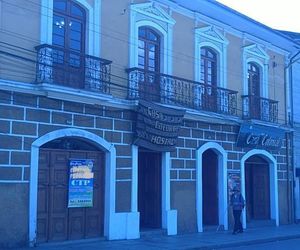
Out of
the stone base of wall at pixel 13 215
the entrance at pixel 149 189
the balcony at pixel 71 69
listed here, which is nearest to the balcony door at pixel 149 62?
the balcony at pixel 71 69

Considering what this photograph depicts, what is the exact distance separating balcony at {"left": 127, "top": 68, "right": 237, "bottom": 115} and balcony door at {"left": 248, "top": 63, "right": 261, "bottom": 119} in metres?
0.99

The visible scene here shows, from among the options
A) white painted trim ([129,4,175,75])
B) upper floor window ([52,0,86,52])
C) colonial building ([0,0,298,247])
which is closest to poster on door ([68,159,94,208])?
colonial building ([0,0,298,247])

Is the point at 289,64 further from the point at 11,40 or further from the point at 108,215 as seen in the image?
the point at 11,40

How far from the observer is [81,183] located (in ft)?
48.8

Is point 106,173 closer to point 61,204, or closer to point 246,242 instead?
point 61,204

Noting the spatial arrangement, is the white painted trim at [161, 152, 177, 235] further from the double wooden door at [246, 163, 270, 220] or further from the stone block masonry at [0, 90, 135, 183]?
the double wooden door at [246, 163, 270, 220]

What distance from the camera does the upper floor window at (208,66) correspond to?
19.0m

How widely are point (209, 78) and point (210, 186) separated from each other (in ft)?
12.4

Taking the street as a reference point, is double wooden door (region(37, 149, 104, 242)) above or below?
above

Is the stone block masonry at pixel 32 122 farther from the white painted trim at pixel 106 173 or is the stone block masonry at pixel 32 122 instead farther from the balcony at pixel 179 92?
the balcony at pixel 179 92

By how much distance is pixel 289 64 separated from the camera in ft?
75.9

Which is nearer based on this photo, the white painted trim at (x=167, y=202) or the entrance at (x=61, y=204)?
the entrance at (x=61, y=204)

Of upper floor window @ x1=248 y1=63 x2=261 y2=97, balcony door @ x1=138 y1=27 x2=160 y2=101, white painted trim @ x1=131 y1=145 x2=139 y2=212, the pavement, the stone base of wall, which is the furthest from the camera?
upper floor window @ x1=248 y1=63 x2=261 y2=97

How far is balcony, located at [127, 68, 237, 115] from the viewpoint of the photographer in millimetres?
16105
